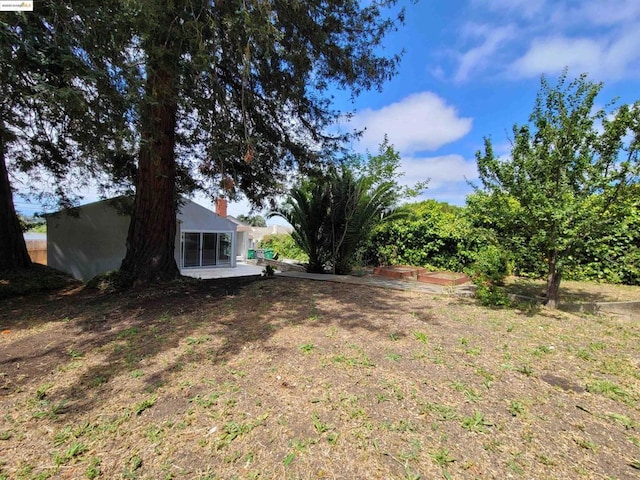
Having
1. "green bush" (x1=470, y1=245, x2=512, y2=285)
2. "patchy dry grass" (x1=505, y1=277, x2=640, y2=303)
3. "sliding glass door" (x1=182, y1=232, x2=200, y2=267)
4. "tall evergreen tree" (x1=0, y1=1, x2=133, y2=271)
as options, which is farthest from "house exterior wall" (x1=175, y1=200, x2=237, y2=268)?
"patchy dry grass" (x1=505, y1=277, x2=640, y2=303)

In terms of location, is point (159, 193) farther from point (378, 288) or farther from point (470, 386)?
point (470, 386)

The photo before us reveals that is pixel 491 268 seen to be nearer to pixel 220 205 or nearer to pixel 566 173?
pixel 566 173

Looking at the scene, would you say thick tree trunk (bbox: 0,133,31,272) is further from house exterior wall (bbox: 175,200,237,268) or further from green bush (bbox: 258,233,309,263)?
green bush (bbox: 258,233,309,263)

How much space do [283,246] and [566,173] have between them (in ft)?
57.8

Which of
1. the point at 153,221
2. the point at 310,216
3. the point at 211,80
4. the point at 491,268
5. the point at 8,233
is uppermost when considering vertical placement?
the point at 211,80

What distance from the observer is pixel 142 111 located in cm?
402

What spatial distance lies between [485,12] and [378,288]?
5574mm

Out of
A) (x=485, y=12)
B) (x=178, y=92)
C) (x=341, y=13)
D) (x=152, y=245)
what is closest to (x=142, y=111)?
(x=178, y=92)

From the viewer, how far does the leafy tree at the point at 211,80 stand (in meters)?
3.76

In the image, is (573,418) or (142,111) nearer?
(573,418)

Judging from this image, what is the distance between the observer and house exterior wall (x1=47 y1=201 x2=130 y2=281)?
13.0 meters

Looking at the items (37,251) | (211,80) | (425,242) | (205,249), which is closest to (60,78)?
(211,80)

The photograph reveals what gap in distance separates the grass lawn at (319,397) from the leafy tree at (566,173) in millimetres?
1304

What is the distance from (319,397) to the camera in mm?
2486
